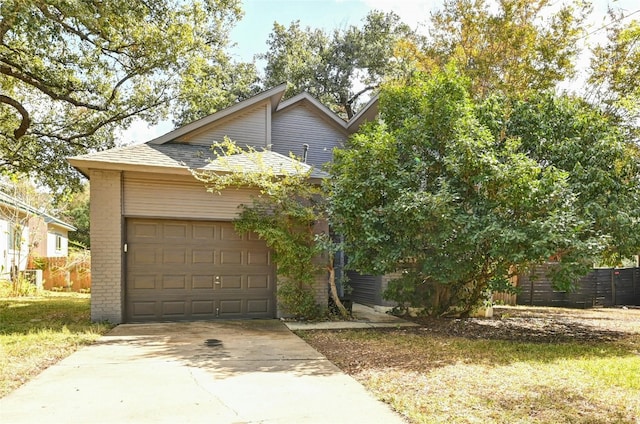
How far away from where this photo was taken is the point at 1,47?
11.9 metres

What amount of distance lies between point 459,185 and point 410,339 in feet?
10.1

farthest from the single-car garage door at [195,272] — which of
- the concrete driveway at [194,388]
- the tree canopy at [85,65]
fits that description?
the tree canopy at [85,65]

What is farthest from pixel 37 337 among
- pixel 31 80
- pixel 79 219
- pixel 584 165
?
pixel 79 219

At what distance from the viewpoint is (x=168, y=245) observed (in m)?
9.96

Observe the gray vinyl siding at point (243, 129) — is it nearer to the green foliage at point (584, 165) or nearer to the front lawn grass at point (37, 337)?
the front lawn grass at point (37, 337)

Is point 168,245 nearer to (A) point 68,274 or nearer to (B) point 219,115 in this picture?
(B) point 219,115

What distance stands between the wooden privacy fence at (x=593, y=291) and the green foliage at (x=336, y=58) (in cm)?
1482

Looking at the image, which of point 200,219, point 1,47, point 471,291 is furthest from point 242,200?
point 1,47

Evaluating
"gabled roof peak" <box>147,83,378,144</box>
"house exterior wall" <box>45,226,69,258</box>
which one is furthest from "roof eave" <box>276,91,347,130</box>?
"house exterior wall" <box>45,226,69,258</box>

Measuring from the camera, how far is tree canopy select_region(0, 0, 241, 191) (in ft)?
32.9

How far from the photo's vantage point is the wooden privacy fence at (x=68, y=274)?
18.8 m

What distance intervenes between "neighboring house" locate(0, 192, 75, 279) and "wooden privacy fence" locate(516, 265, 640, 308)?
18.6 m

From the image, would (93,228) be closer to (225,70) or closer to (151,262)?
(151,262)

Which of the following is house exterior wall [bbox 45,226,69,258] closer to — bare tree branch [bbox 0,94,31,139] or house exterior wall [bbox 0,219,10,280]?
house exterior wall [bbox 0,219,10,280]
